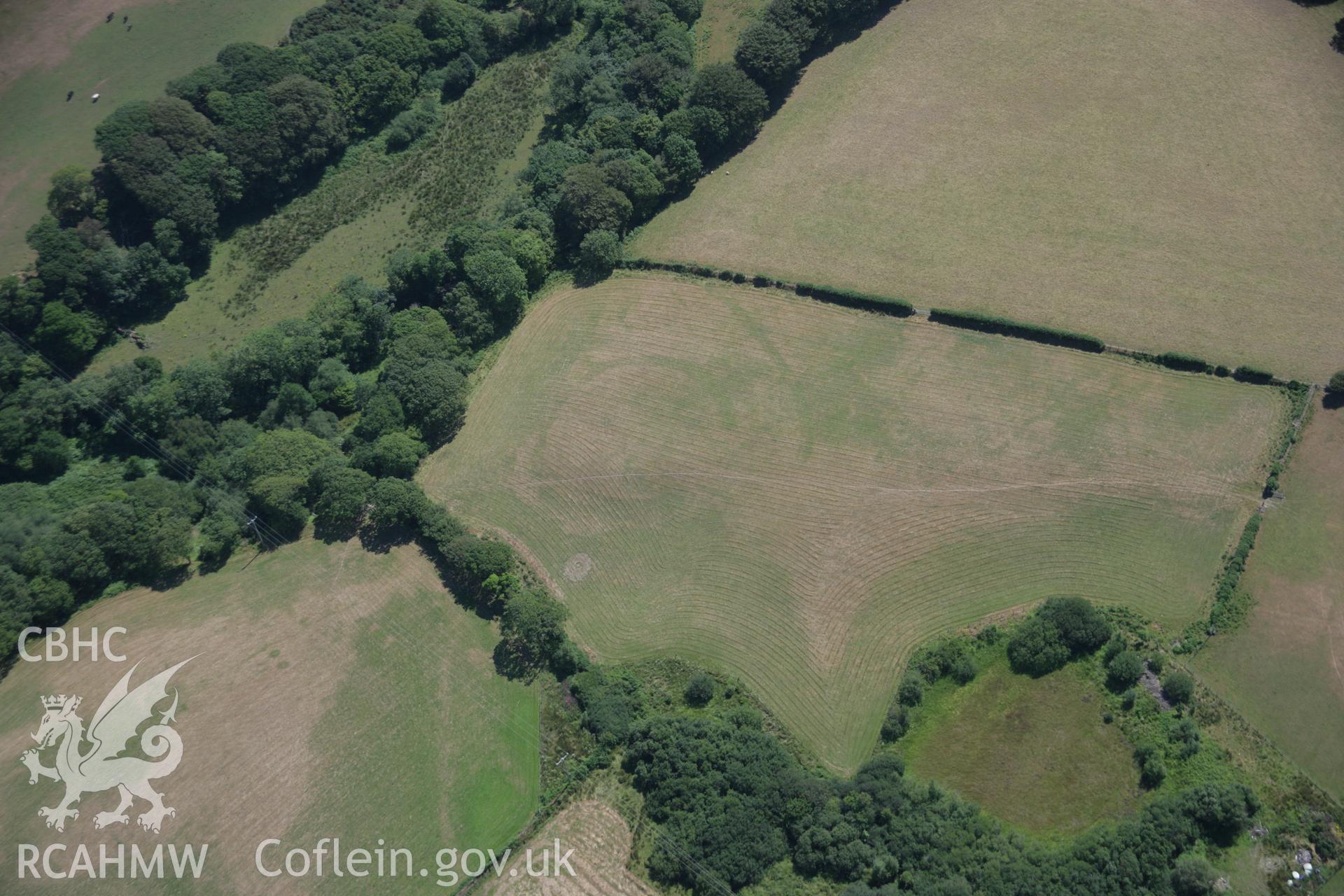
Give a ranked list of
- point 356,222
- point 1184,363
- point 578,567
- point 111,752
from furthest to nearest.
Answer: point 356,222 → point 1184,363 → point 578,567 → point 111,752

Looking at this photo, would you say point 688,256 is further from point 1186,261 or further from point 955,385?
point 1186,261

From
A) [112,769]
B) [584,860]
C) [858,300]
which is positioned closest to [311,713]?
[112,769]

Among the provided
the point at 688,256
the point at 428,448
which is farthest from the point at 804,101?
the point at 428,448

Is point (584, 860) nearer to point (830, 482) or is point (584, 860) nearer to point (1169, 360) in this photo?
point (830, 482)

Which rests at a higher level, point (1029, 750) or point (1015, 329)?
point (1015, 329)

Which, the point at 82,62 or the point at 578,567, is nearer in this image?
the point at 578,567

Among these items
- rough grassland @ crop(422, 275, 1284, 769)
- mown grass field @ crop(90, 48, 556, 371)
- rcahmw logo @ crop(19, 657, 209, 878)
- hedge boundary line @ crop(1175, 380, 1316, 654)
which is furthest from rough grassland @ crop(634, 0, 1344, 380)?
rcahmw logo @ crop(19, 657, 209, 878)
